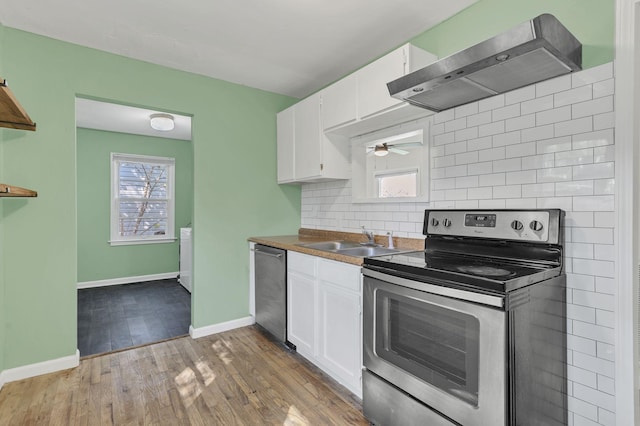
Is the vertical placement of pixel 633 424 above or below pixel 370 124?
below

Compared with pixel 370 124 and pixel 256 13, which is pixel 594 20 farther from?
pixel 256 13

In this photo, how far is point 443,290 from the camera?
4.65 ft

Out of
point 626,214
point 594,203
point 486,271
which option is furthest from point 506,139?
point 486,271

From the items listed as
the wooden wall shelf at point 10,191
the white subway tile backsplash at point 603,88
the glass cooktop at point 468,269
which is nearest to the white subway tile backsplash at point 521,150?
the white subway tile backsplash at point 603,88

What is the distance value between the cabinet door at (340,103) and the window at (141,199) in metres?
3.77

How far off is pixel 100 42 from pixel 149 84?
43cm

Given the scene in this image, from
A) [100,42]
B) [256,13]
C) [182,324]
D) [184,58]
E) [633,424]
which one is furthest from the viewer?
[182,324]

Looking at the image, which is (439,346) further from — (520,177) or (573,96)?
(573,96)

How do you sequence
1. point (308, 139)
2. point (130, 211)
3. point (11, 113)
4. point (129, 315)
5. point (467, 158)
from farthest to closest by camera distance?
point (130, 211)
point (129, 315)
point (308, 139)
point (467, 158)
point (11, 113)

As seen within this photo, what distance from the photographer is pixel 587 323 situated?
1522 millimetres

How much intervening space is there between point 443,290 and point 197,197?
7.83 feet

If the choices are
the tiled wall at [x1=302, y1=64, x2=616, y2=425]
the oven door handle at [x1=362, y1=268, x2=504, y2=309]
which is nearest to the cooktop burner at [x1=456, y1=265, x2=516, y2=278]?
the oven door handle at [x1=362, y1=268, x2=504, y2=309]

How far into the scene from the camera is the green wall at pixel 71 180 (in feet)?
7.64

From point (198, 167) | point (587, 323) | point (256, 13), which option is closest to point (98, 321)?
point (198, 167)
